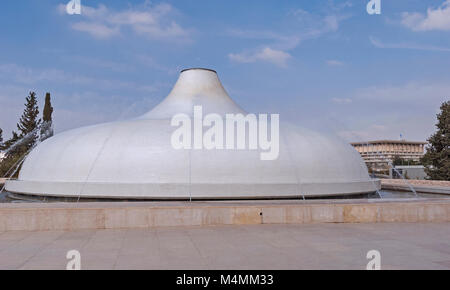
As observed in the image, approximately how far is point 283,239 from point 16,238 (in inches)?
235

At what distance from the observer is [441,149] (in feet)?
132

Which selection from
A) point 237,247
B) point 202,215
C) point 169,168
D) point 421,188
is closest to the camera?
point 237,247

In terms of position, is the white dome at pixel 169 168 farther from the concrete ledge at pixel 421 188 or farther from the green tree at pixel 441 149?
the green tree at pixel 441 149

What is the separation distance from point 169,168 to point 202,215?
21.8 feet

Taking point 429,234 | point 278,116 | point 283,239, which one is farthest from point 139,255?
point 278,116

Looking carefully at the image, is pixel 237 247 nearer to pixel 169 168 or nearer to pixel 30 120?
pixel 169 168

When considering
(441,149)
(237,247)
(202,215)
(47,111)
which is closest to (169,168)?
(202,215)

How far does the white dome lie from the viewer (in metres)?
16.9

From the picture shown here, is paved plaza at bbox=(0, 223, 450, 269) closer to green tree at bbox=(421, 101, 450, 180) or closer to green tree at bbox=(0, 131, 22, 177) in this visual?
green tree at bbox=(421, 101, 450, 180)

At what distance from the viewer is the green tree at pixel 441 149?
39.0 metres

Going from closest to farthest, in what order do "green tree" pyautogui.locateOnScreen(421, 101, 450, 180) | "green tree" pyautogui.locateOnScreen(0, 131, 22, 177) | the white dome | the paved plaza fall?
the paved plaza, the white dome, "green tree" pyautogui.locateOnScreen(421, 101, 450, 180), "green tree" pyautogui.locateOnScreen(0, 131, 22, 177)

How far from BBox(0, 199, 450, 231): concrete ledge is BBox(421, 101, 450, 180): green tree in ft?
100

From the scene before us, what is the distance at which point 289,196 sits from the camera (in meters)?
17.3

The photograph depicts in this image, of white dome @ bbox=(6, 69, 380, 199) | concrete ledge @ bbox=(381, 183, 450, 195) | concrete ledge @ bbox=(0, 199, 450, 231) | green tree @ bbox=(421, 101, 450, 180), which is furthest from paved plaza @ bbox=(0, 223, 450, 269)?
green tree @ bbox=(421, 101, 450, 180)
